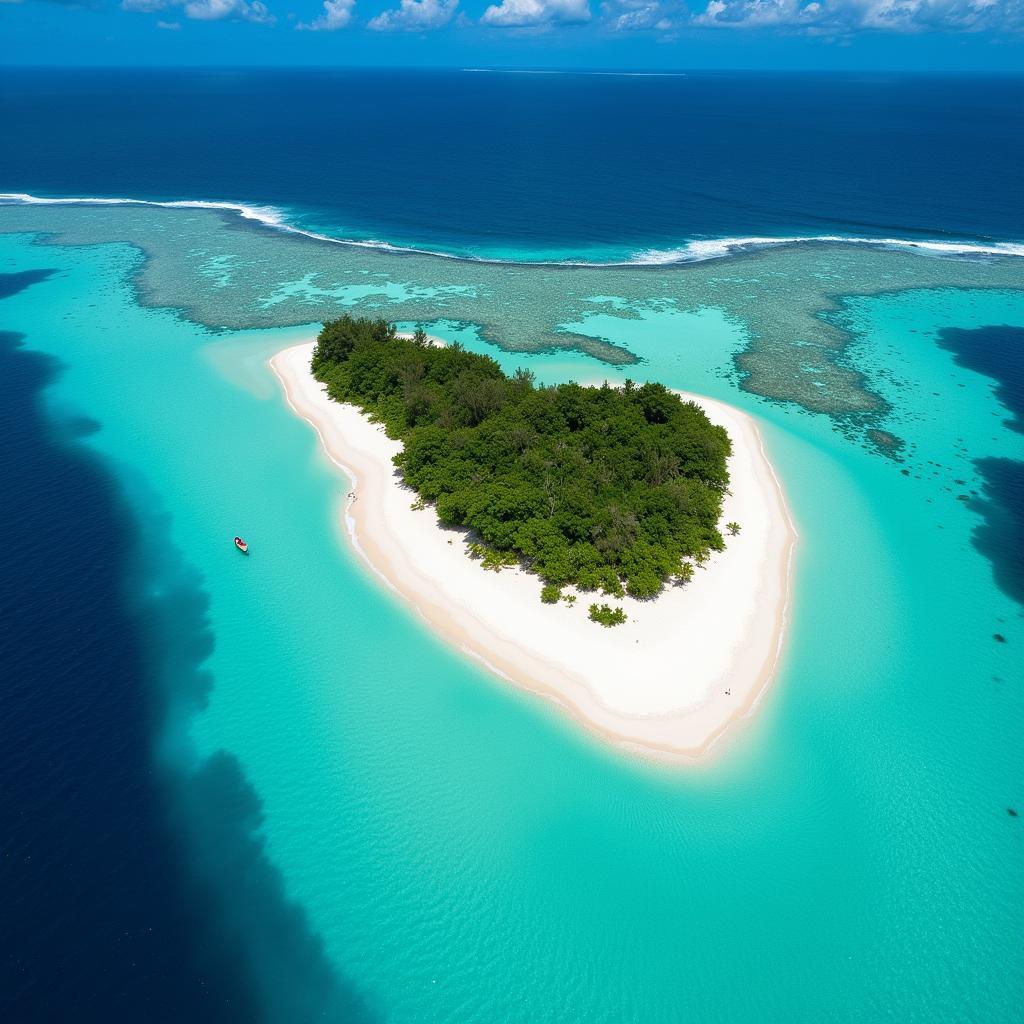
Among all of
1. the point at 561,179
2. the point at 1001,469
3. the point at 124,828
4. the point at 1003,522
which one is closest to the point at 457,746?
the point at 124,828

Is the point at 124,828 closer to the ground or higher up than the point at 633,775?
higher up

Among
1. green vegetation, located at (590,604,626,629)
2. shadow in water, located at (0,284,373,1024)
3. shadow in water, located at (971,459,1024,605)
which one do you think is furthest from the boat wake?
shadow in water, located at (0,284,373,1024)

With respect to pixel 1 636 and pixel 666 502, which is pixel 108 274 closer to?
pixel 1 636

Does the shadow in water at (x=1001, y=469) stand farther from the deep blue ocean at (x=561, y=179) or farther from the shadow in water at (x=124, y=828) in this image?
the deep blue ocean at (x=561, y=179)

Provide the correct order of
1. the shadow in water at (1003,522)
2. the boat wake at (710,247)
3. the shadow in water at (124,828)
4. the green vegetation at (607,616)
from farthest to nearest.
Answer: the boat wake at (710,247)
the shadow in water at (1003,522)
the green vegetation at (607,616)
the shadow in water at (124,828)

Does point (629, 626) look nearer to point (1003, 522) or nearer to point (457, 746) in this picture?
point (457, 746)

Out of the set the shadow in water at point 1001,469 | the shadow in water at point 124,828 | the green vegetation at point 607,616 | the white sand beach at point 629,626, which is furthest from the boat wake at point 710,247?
the shadow in water at point 124,828

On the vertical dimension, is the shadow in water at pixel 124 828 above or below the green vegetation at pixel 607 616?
above
